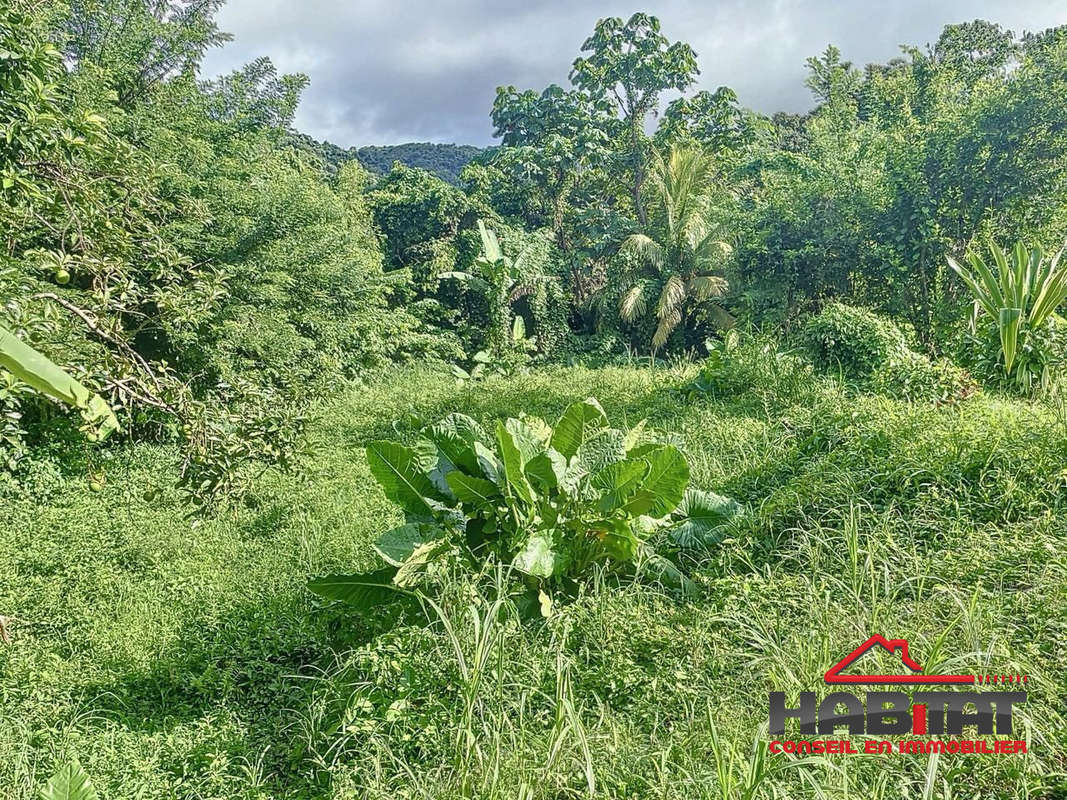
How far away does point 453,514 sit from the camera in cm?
305

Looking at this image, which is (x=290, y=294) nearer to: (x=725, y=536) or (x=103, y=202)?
(x=103, y=202)

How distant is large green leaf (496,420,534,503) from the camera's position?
279 centimetres

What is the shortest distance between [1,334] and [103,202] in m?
2.66

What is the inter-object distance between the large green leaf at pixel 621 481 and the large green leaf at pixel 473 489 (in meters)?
0.48

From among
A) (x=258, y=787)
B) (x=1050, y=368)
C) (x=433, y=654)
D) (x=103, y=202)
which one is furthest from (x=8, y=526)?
(x=1050, y=368)

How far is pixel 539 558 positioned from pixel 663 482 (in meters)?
0.64

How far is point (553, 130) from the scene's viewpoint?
16.3 meters

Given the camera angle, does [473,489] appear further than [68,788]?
Yes

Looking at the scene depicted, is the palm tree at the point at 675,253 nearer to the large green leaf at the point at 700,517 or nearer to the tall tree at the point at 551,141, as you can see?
the tall tree at the point at 551,141

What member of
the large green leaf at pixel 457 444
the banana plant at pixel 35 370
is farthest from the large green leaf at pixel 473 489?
the banana plant at pixel 35 370

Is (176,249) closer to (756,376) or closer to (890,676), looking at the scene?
(890,676)

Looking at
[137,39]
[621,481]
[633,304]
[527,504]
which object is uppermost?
[137,39]

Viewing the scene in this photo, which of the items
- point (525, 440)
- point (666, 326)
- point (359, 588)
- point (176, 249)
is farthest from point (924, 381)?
point (666, 326)

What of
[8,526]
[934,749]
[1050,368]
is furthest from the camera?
[1050,368]
